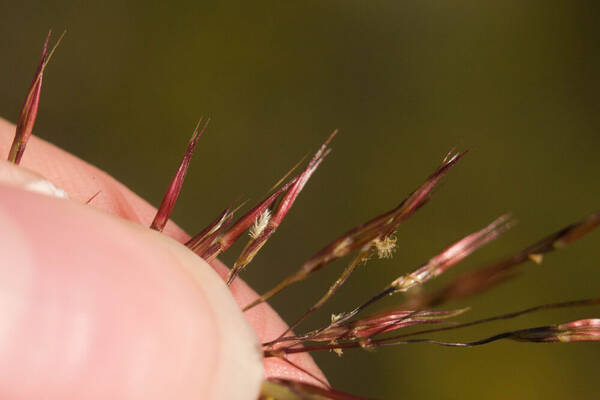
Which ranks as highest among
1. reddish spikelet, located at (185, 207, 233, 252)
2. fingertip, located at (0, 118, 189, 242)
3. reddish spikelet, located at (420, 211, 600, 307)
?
reddish spikelet, located at (420, 211, 600, 307)

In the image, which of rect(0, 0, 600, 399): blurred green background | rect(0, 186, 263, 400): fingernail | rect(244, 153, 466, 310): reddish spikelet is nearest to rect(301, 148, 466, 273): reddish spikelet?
rect(244, 153, 466, 310): reddish spikelet

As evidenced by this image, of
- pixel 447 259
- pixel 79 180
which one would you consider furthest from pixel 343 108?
pixel 447 259

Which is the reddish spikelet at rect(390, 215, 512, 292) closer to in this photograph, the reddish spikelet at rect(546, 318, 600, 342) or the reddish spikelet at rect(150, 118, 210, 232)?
the reddish spikelet at rect(546, 318, 600, 342)

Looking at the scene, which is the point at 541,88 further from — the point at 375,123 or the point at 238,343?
the point at 238,343

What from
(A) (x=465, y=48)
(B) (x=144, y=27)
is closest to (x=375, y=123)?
(A) (x=465, y=48)

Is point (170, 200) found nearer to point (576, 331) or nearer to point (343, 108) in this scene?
point (576, 331)

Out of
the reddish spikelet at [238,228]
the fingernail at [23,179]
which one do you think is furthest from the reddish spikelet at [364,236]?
the fingernail at [23,179]
